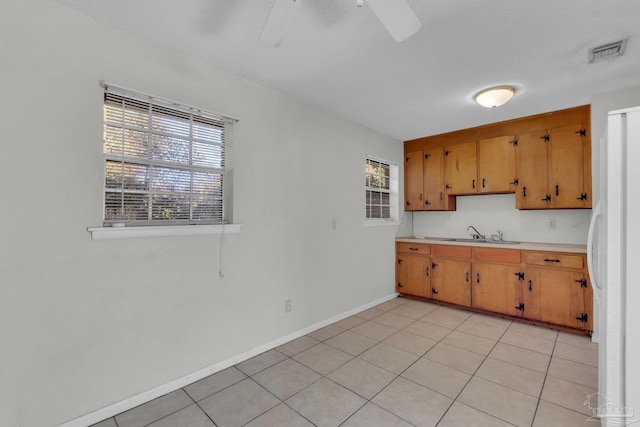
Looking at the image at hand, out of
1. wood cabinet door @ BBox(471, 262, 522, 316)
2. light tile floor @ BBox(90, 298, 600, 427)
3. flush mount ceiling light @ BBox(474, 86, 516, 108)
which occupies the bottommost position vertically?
light tile floor @ BBox(90, 298, 600, 427)

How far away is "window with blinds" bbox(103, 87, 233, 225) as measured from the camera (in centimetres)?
190

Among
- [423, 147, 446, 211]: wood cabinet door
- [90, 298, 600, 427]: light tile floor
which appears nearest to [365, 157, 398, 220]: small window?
[423, 147, 446, 211]: wood cabinet door

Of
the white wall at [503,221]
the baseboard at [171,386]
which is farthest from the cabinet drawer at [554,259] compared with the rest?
A: the baseboard at [171,386]

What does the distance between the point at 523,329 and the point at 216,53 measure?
4.03 metres

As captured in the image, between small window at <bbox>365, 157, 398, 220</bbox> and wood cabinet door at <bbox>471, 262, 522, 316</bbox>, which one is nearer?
wood cabinet door at <bbox>471, 262, 522, 316</bbox>

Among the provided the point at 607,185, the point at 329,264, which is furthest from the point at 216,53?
the point at 607,185

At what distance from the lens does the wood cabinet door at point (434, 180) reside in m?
4.28

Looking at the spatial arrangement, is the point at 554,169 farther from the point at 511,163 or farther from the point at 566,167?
the point at 511,163

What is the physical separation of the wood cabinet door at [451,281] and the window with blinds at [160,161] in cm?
300

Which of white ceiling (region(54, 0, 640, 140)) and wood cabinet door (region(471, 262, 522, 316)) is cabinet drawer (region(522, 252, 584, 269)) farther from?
white ceiling (region(54, 0, 640, 140))

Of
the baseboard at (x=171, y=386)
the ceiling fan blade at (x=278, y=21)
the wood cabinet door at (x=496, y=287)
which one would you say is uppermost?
the ceiling fan blade at (x=278, y=21)

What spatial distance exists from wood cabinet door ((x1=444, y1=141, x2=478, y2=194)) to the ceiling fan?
297 cm

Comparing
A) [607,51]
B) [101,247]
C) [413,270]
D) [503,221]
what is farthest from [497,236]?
[101,247]

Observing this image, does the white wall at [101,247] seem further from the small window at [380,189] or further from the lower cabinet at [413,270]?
the lower cabinet at [413,270]
